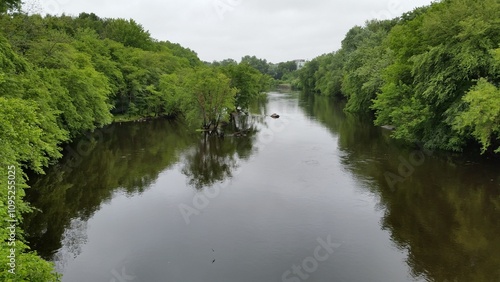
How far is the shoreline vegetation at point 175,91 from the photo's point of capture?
46.0 ft

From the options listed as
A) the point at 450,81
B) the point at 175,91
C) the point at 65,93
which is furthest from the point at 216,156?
the point at 175,91

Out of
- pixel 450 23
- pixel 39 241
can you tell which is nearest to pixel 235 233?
pixel 39 241

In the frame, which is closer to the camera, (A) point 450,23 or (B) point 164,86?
(A) point 450,23

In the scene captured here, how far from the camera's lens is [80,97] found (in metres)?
35.3

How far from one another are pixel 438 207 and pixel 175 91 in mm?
43772

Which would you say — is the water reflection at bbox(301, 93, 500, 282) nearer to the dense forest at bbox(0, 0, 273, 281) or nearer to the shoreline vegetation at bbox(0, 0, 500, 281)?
the shoreline vegetation at bbox(0, 0, 500, 281)

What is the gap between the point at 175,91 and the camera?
5841 centimetres

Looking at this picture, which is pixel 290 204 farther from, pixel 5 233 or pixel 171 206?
pixel 5 233

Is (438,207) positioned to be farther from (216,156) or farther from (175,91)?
(175,91)

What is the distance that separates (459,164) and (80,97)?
1331 inches

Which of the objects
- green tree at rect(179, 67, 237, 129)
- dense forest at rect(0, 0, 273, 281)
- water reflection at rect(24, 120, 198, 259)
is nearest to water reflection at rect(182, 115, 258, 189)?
water reflection at rect(24, 120, 198, 259)

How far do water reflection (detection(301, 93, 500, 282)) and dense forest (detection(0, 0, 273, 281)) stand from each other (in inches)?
598

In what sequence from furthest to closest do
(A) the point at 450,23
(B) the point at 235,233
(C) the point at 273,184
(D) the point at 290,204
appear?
(A) the point at 450,23
(C) the point at 273,184
(D) the point at 290,204
(B) the point at 235,233

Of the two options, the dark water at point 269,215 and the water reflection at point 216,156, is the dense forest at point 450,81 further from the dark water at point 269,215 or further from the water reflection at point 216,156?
the water reflection at point 216,156
